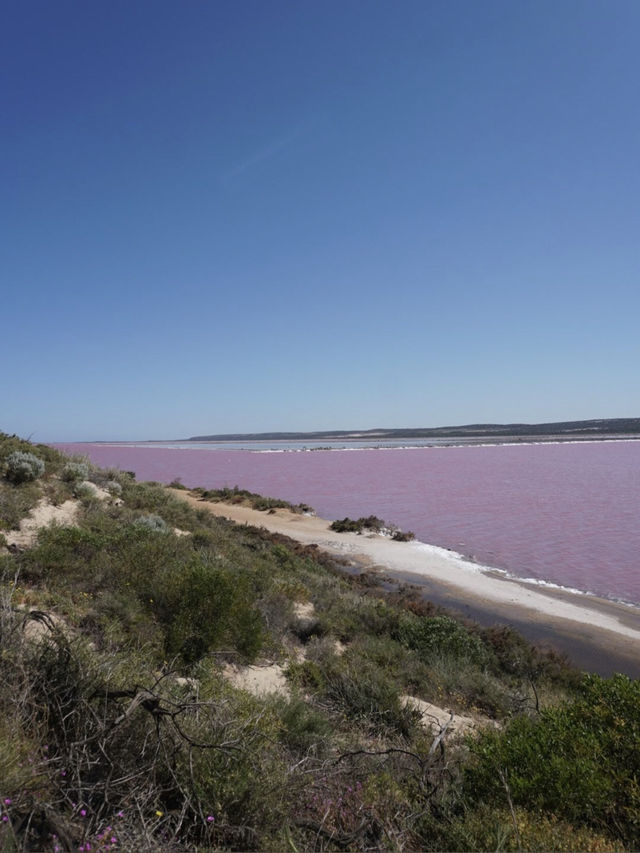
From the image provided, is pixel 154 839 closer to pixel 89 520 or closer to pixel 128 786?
pixel 128 786

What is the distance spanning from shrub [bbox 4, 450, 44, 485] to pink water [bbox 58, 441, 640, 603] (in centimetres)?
833

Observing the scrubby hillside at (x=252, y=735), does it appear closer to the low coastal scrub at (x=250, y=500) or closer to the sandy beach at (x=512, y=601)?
the sandy beach at (x=512, y=601)

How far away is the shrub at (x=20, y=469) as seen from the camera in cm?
1220

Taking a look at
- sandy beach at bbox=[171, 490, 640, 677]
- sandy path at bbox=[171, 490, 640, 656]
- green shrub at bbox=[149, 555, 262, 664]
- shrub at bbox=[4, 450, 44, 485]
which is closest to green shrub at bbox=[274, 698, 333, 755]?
green shrub at bbox=[149, 555, 262, 664]

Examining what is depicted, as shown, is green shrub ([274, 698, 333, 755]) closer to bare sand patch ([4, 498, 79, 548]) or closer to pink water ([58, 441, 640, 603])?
bare sand patch ([4, 498, 79, 548])

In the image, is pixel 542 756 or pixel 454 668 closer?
pixel 542 756

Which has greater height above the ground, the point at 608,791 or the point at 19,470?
the point at 19,470

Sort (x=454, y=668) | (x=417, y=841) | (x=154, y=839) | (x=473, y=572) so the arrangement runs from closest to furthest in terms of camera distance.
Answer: (x=154, y=839)
(x=417, y=841)
(x=454, y=668)
(x=473, y=572)

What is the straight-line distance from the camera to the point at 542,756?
12.3ft

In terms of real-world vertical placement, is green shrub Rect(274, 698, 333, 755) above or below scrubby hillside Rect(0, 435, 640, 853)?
below

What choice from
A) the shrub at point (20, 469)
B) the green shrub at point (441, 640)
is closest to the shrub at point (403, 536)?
the green shrub at point (441, 640)

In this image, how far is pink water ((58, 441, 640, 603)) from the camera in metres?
16.3

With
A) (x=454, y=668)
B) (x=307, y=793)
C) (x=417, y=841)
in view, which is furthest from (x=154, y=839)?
(x=454, y=668)

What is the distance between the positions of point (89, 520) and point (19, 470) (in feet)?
9.40
